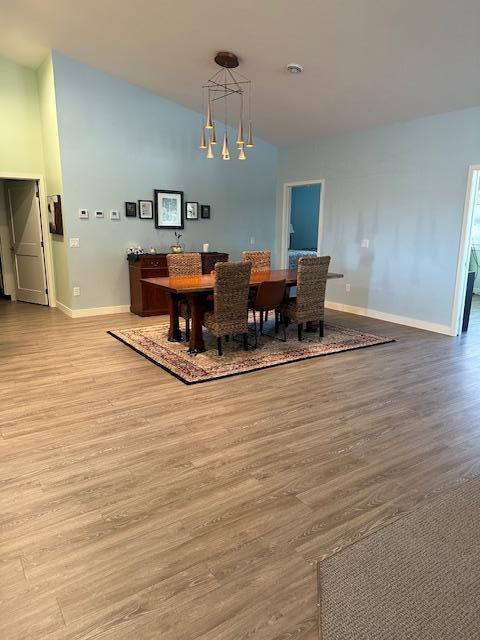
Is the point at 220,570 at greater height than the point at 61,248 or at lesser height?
lesser

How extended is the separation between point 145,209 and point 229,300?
3.15 m

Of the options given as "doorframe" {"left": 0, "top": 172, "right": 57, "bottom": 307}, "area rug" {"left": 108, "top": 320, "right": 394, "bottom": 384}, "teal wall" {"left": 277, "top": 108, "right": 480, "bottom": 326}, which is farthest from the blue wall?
"doorframe" {"left": 0, "top": 172, "right": 57, "bottom": 307}

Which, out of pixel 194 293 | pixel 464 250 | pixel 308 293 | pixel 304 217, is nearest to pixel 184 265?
pixel 194 293

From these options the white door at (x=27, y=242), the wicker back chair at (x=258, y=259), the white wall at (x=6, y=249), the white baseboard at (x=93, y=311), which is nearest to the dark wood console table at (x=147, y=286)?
the white baseboard at (x=93, y=311)

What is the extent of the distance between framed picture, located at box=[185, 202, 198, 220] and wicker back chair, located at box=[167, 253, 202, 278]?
82.6 inches

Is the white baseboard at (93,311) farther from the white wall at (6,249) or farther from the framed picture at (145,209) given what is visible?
the white wall at (6,249)

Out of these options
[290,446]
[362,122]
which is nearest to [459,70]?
[362,122]

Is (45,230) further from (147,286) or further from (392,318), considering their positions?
(392,318)

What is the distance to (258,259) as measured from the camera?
227 inches

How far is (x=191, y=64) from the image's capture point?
5.15 meters

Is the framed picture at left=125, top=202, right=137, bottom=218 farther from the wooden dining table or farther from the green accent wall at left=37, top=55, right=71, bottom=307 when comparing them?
the wooden dining table

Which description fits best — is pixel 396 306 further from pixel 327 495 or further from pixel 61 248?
pixel 61 248

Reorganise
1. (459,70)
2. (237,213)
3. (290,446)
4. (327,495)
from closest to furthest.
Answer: (327,495) → (290,446) → (459,70) → (237,213)

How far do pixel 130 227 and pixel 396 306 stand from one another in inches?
164
